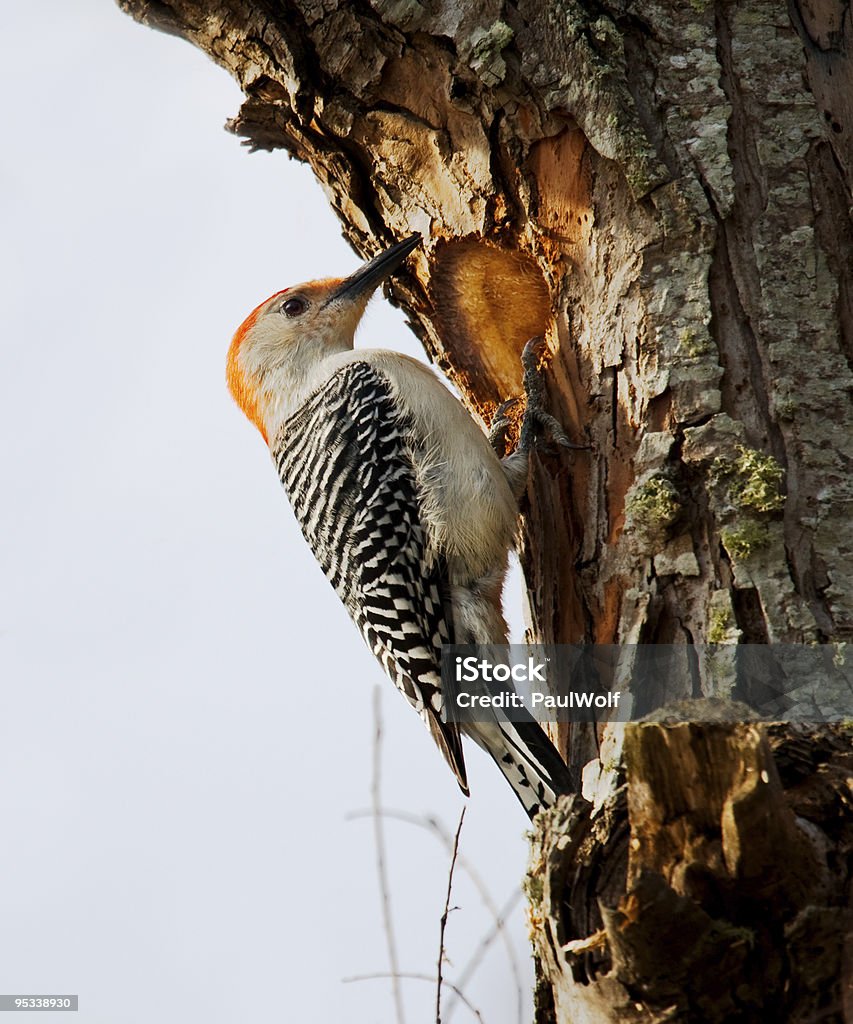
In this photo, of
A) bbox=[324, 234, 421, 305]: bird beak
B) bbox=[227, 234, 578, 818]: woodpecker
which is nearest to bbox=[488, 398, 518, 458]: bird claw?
bbox=[227, 234, 578, 818]: woodpecker

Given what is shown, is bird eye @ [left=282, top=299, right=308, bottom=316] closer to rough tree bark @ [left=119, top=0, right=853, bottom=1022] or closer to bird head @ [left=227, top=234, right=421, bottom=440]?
bird head @ [left=227, top=234, right=421, bottom=440]

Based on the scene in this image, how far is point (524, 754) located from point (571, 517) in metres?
0.84

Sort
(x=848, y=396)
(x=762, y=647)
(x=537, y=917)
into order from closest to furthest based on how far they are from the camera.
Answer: (x=537, y=917) < (x=762, y=647) < (x=848, y=396)

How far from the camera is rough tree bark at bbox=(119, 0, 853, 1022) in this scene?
2248 millimetres

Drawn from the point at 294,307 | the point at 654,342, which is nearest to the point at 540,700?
the point at 654,342

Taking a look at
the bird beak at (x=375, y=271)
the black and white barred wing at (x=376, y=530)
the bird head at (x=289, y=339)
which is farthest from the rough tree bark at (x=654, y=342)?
the bird head at (x=289, y=339)

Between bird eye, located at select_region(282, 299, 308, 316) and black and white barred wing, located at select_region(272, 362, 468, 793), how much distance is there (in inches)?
24.8

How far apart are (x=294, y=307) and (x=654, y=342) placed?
8.32 ft

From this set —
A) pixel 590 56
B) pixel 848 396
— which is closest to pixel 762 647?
pixel 848 396

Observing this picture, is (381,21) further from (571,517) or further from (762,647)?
(762,647)

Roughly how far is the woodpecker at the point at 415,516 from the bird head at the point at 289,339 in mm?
267

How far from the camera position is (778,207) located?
3729mm

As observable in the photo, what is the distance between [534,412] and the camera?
4.39m

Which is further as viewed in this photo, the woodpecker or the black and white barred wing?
the black and white barred wing
